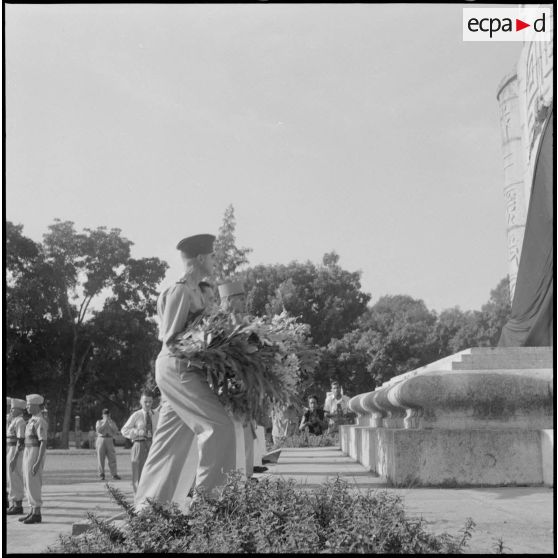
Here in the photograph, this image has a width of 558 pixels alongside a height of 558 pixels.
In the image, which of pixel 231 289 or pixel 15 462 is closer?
pixel 231 289

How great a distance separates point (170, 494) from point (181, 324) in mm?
1161

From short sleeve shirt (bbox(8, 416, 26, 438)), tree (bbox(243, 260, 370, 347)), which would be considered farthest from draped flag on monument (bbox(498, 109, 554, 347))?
tree (bbox(243, 260, 370, 347))

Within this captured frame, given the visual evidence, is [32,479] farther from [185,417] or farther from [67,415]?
[67,415]

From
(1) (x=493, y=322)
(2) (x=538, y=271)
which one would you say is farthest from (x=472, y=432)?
(1) (x=493, y=322)

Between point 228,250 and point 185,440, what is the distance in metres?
33.5

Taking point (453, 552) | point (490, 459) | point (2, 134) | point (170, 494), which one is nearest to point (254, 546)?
point (453, 552)

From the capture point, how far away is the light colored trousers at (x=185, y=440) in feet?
15.3

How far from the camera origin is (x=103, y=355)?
136 ft

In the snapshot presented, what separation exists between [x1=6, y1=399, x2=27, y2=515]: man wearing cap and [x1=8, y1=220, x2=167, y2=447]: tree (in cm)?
2783

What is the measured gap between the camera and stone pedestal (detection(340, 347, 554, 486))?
619cm

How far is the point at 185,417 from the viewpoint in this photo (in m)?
4.77

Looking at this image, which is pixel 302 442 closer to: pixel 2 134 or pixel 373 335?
pixel 2 134

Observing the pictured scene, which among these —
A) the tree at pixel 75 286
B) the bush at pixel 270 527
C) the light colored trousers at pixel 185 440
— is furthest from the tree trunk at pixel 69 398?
the bush at pixel 270 527

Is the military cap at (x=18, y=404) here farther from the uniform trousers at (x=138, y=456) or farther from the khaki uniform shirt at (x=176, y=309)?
the khaki uniform shirt at (x=176, y=309)
